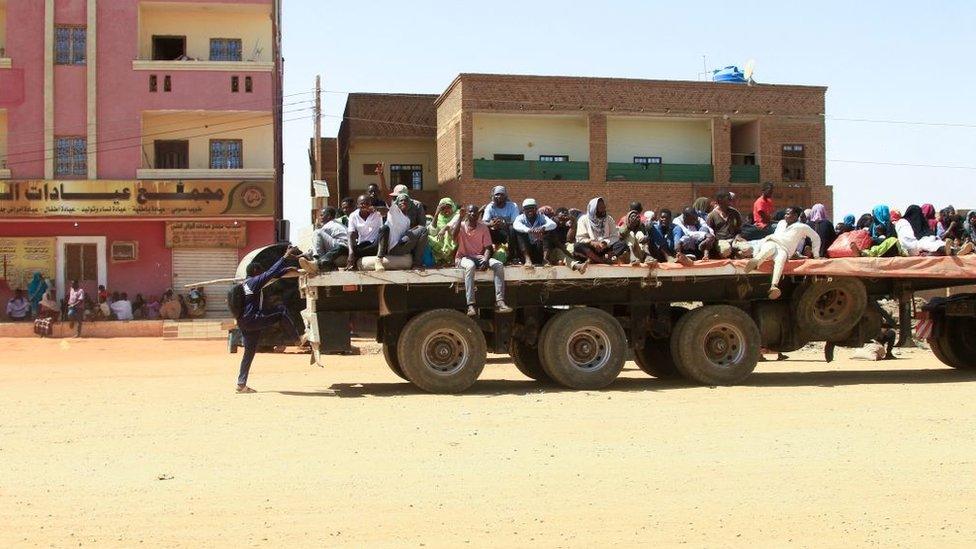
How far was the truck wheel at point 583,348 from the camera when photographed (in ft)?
46.7

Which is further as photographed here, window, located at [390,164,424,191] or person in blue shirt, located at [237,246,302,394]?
window, located at [390,164,424,191]

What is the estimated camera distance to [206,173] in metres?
34.1

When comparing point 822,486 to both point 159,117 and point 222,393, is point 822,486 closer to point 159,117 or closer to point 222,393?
point 222,393

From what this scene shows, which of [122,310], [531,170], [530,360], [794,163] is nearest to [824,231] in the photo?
[530,360]

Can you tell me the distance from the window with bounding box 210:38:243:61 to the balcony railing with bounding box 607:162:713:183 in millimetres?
14596

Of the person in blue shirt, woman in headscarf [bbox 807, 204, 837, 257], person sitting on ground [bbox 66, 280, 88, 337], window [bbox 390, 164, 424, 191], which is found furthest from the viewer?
window [bbox 390, 164, 424, 191]

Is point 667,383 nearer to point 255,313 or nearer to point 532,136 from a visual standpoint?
point 255,313

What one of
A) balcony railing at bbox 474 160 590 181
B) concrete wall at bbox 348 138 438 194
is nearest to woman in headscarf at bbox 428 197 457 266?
balcony railing at bbox 474 160 590 181

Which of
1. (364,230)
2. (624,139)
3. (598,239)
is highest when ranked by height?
(624,139)

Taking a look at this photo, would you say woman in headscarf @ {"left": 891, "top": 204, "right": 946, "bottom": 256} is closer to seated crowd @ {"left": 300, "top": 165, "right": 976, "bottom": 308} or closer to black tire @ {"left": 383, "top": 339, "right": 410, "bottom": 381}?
seated crowd @ {"left": 300, "top": 165, "right": 976, "bottom": 308}

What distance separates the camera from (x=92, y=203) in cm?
3347

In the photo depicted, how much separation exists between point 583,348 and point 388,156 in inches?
1283

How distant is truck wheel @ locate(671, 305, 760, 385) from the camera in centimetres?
1462

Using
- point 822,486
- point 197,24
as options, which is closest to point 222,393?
point 822,486
